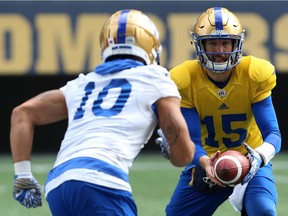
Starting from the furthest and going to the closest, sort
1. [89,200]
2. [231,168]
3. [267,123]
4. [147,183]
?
[147,183] → [267,123] → [231,168] → [89,200]

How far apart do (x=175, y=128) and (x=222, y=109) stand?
1.59 m

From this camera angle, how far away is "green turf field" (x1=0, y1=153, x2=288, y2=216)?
760cm

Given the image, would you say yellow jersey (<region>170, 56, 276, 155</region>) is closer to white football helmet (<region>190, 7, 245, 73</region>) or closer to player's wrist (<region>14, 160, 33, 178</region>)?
white football helmet (<region>190, 7, 245, 73</region>)

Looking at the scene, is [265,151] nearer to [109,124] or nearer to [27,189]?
[109,124]

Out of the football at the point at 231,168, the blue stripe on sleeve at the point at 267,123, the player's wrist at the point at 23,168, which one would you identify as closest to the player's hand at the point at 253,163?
the football at the point at 231,168

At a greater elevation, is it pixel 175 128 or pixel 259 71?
pixel 175 128

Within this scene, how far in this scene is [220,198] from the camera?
5.50 m

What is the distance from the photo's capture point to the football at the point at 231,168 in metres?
4.88

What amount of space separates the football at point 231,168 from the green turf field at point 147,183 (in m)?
2.50

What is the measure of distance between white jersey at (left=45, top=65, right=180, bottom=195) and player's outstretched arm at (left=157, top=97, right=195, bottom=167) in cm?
4

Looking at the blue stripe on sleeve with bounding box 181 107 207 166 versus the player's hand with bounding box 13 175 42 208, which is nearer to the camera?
the player's hand with bounding box 13 175 42 208

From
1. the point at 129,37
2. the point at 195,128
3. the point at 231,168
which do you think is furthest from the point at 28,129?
the point at 195,128

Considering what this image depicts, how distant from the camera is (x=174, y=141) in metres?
3.99

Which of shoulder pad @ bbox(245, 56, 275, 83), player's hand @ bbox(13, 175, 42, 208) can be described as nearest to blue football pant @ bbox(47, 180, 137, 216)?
player's hand @ bbox(13, 175, 42, 208)
